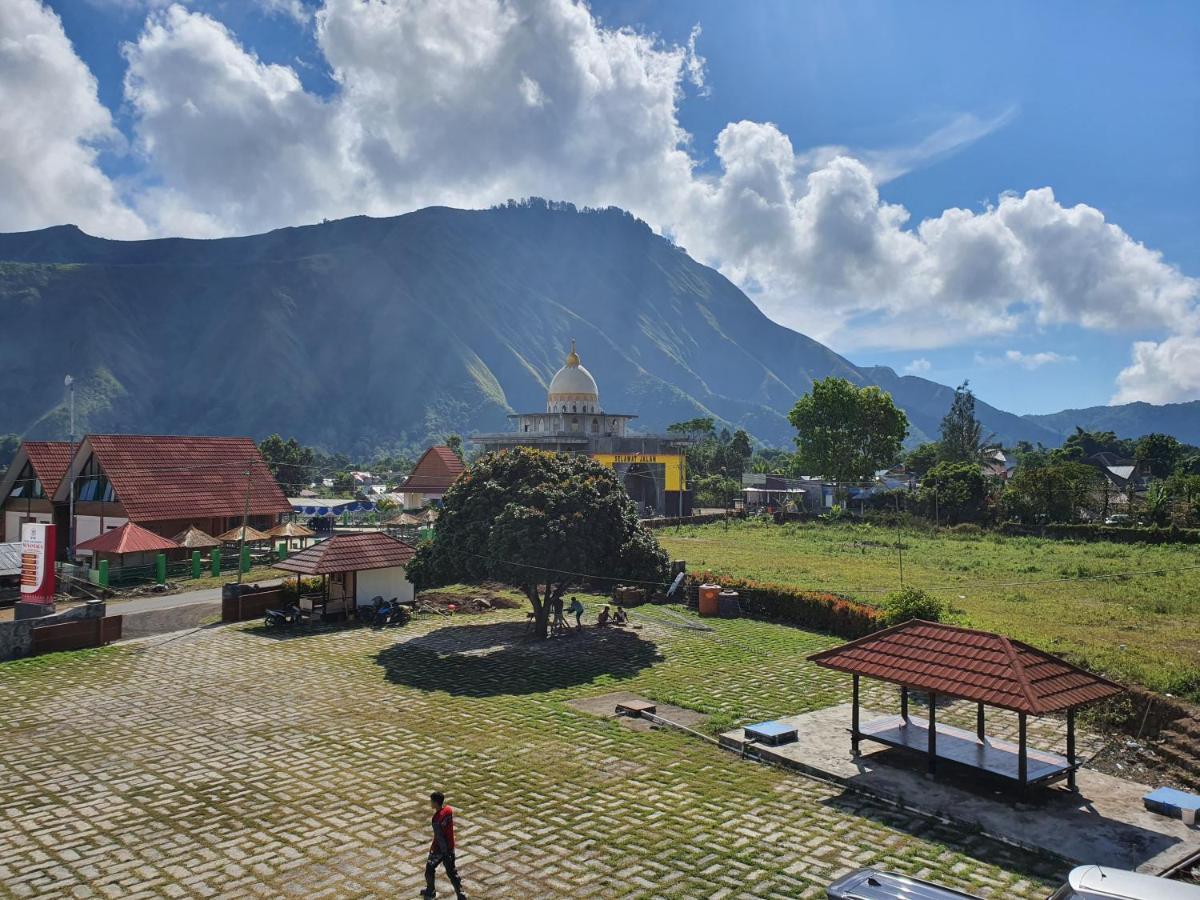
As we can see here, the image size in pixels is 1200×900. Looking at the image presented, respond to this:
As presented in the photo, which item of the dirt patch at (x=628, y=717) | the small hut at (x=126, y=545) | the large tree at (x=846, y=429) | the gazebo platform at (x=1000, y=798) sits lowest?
the gazebo platform at (x=1000, y=798)

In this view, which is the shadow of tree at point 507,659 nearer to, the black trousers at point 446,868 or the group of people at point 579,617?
the group of people at point 579,617

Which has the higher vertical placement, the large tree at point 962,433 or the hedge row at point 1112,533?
the large tree at point 962,433

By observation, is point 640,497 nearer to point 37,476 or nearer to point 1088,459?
point 37,476

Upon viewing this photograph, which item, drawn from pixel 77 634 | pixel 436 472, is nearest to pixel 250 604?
pixel 77 634

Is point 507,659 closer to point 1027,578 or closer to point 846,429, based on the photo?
point 1027,578

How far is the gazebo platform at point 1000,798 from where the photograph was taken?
12250 millimetres

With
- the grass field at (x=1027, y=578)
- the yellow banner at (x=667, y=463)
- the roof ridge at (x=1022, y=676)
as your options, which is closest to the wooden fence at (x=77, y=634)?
the grass field at (x=1027, y=578)

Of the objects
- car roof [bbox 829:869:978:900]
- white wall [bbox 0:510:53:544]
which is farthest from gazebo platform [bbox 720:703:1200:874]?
white wall [bbox 0:510:53:544]

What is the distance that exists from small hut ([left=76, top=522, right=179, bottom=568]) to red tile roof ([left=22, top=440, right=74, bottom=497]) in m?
7.86

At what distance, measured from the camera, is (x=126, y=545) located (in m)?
36.5

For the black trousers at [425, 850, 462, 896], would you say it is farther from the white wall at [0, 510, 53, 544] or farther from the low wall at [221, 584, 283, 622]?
the white wall at [0, 510, 53, 544]

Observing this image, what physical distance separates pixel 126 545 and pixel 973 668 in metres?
35.3

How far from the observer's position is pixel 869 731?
53.8 ft

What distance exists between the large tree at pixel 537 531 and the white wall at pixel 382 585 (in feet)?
10.2
